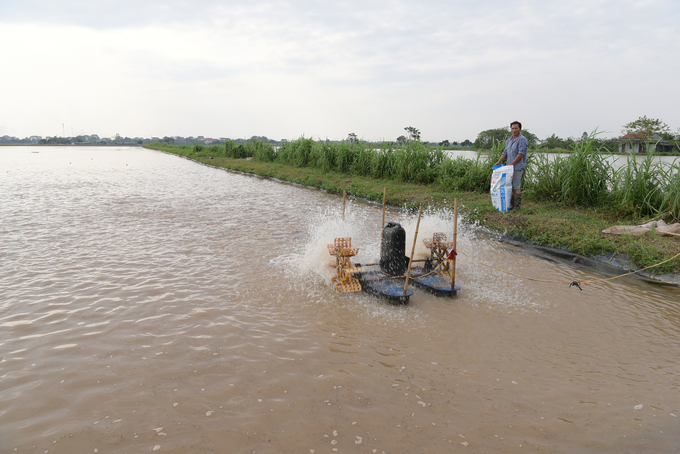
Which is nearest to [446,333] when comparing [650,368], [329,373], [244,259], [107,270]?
[329,373]

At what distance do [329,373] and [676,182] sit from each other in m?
8.44

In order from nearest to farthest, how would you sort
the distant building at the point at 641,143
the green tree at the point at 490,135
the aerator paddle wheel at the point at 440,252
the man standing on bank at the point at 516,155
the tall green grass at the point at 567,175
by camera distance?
1. the aerator paddle wheel at the point at 440,252
2. the tall green grass at the point at 567,175
3. the man standing on bank at the point at 516,155
4. the distant building at the point at 641,143
5. the green tree at the point at 490,135

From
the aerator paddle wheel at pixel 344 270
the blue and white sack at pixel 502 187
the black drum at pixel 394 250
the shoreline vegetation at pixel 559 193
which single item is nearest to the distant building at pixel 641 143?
the shoreline vegetation at pixel 559 193

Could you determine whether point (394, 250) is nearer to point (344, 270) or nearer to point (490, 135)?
point (344, 270)

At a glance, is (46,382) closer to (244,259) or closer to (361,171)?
(244,259)

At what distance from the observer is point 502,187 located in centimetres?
895

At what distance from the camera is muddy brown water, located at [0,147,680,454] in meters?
2.89

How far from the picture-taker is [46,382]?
3.40 metres

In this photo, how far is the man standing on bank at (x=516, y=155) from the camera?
27.8ft

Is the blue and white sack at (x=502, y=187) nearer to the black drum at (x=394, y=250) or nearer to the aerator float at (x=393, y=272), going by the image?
the aerator float at (x=393, y=272)

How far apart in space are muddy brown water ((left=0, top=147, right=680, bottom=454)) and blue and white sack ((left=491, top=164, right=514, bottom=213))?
212 centimetres

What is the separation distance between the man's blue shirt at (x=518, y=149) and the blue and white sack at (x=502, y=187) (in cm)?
29

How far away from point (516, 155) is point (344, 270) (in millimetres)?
5481

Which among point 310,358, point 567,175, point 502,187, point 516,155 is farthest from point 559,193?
point 310,358
